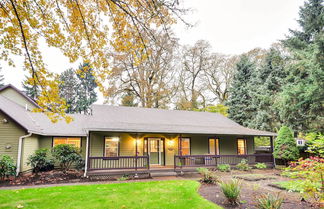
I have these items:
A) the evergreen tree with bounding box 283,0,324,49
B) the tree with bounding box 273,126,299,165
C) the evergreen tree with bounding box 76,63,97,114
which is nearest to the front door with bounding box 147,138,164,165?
the tree with bounding box 273,126,299,165

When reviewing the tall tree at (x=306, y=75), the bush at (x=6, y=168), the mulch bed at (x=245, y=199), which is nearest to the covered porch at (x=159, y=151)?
the bush at (x=6, y=168)

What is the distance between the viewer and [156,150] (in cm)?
1343

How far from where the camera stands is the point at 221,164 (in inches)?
508

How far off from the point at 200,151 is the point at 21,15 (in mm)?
12787

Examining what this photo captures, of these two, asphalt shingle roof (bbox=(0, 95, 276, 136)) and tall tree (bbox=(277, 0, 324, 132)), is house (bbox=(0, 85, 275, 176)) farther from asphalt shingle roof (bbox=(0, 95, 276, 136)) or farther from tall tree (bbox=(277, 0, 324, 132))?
tall tree (bbox=(277, 0, 324, 132))

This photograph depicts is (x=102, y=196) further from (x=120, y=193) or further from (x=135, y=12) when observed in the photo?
(x=135, y=12)

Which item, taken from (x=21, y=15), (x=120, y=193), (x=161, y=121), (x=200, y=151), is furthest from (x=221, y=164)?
(x=21, y=15)

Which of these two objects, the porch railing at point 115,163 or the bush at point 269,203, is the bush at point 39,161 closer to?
the porch railing at point 115,163

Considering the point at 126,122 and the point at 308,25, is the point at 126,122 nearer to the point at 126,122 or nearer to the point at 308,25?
the point at 126,122

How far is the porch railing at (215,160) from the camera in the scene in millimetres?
12453

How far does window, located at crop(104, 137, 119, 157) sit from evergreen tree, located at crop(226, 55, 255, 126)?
1536cm

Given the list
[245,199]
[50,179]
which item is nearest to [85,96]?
[50,179]

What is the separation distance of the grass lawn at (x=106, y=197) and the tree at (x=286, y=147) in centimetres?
903

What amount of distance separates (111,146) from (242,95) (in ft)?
54.6
